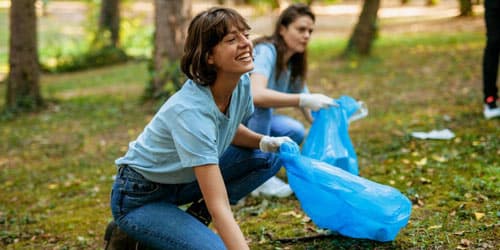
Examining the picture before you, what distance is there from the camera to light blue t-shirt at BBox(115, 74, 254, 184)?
2033 mm

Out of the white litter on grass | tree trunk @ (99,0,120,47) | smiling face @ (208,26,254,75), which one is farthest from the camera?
tree trunk @ (99,0,120,47)

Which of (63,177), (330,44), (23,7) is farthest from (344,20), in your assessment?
(63,177)

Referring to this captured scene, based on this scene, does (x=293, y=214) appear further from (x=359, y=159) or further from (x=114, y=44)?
(x=114, y=44)

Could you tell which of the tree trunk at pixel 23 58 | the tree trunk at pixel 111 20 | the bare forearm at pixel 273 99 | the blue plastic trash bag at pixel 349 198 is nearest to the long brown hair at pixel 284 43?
the bare forearm at pixel 273 99

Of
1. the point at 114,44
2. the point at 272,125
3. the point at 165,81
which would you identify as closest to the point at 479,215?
the point at 272,125

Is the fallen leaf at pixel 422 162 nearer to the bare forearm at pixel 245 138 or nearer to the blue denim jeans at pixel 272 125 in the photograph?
the blue denim jeans at pixel 272 125

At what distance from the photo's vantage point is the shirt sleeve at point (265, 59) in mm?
3213

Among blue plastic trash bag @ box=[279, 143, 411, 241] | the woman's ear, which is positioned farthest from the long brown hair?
blue plastic trash bag @ box=[279, 143, 411, 241]

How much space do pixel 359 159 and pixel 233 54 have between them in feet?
7.12

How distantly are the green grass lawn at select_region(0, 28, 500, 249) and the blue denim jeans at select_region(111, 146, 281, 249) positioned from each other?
61 centimetres

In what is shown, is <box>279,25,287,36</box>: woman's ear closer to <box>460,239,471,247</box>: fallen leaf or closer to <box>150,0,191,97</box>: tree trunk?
<box>460,239,471,247</box>: fallen leaf

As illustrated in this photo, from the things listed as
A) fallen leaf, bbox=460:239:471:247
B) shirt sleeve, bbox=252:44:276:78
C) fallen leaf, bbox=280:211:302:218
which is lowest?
fallen leaf, bbox=280:211:302:218

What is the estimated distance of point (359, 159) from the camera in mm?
4074

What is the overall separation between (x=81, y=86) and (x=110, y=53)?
2.92 meters
